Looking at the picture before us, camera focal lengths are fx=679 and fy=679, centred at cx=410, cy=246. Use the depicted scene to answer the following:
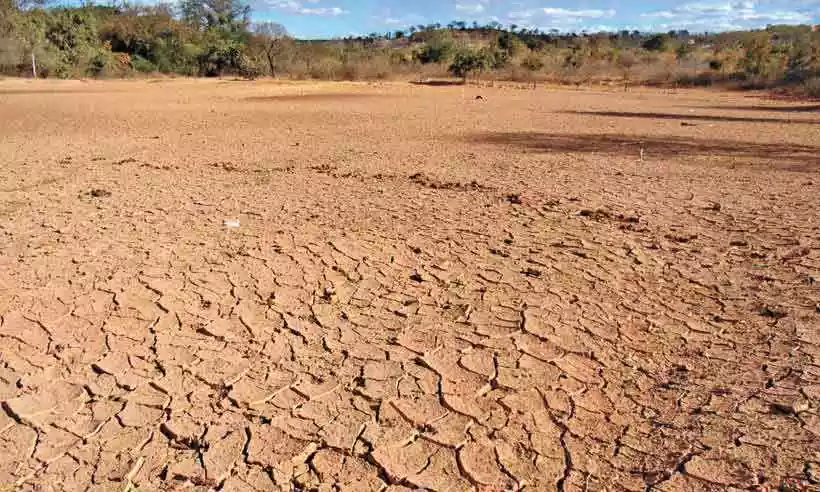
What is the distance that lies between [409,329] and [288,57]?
149 ft

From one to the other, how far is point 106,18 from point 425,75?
89.3 feet

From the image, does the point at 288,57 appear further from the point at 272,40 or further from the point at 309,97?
the point at 309,97

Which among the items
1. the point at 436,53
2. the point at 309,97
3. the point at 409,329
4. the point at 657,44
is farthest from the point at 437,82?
the point at 657,44

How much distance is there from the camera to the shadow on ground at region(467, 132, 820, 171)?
33.5 ft

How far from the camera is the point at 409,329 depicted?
3.99 meters

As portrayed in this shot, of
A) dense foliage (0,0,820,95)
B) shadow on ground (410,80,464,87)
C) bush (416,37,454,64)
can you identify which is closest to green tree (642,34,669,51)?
dense foliage (0,0,820,95)

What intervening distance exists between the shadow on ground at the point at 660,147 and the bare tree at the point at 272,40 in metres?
34.3

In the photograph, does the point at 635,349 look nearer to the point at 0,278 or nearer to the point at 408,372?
the point at 408,372

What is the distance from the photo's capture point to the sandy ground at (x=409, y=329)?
9.22 ft

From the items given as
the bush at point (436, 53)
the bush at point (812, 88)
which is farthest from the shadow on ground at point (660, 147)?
the bush at point (436, 53)

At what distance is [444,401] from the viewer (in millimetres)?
3230

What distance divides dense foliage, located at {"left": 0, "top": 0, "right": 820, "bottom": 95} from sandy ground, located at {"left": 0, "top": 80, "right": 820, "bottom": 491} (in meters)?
25.8

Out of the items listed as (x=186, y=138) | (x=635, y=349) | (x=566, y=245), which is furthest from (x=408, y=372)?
(x=186, y=138)

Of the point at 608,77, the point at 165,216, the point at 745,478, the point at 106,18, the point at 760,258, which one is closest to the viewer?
the point at 745,478
